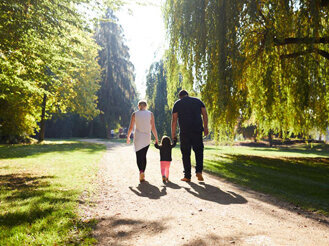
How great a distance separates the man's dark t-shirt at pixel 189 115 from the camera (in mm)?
5594

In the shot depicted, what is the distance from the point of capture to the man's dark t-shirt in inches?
220

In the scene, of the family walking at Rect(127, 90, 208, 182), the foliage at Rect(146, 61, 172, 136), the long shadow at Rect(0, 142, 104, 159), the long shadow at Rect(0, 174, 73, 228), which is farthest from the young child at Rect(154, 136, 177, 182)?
the foliage at Rect(146, 61, 172, 136)

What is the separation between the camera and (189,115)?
562 centimetres

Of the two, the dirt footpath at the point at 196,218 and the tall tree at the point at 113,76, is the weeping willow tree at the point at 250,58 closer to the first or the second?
the dirt footpath at the point at 196,218

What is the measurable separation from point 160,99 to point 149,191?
18047 mm

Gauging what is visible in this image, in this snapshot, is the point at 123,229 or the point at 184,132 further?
the point at 184,132

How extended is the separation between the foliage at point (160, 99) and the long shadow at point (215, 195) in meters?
17.2

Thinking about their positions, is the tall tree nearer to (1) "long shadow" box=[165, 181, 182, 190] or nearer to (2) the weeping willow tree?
(2) the weeping willow tree

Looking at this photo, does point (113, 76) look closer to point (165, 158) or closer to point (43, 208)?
point (165, 158)

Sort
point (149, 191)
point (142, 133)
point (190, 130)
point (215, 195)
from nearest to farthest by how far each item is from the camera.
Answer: point (215, 195) < point (149, 191) < point (190, 130) < point (142, 133)

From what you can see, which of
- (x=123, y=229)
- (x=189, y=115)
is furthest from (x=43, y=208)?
(x=189, y=115)

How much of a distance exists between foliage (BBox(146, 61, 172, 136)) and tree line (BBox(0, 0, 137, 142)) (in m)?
5.63

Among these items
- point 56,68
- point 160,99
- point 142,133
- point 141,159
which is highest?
point 160,99

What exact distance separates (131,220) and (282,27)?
25.9 feet
